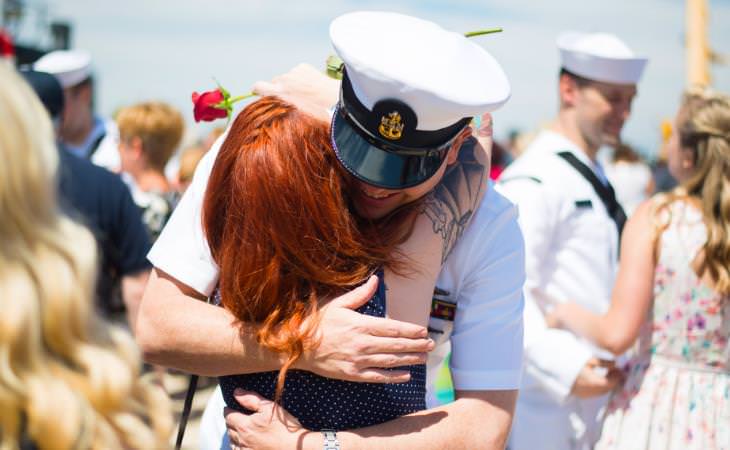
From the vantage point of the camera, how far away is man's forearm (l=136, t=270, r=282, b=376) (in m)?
1.65

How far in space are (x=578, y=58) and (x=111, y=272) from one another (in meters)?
2.34

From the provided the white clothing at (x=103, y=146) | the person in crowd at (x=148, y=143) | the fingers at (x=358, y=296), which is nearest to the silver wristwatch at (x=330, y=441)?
the fingers at (x=358, y=296)

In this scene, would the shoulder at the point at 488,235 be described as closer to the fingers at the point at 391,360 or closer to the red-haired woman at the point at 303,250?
the red-haired woman at the point at 303,250

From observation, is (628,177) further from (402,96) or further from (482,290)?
(402,96)

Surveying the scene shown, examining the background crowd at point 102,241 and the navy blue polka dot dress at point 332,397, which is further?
the navy blue polka dot dress at point 332,397

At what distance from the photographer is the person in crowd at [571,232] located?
10.1 feet

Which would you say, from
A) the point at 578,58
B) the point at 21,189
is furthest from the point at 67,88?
the point at 21,189

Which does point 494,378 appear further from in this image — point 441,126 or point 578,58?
point 578,58

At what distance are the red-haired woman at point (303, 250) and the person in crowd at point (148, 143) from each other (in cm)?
340

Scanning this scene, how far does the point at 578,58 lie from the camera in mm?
3785

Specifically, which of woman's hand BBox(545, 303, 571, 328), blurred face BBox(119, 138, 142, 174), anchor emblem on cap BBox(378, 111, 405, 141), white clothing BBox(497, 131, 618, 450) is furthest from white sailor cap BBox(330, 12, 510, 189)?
blurred face BBox(119, 138, 142, 174)

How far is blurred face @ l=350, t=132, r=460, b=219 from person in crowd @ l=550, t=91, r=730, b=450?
1432 millimetres

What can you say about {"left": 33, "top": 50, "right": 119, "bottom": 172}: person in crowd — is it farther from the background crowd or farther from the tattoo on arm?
the tattoo on arm

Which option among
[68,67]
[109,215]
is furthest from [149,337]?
[68,67]
